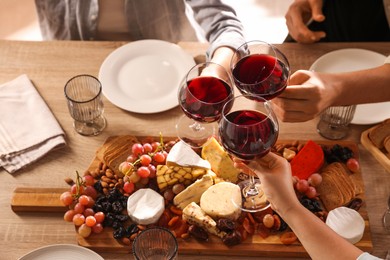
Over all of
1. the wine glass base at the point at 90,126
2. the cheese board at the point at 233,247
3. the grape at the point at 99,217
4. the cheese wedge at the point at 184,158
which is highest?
the cheese wedge at the point at 184,158

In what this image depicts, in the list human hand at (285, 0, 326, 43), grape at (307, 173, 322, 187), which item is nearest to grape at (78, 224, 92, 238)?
grape at (307, 173, 322, 187)

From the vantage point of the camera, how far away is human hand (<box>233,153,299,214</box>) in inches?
51.5

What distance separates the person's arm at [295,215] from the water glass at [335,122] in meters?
0.36

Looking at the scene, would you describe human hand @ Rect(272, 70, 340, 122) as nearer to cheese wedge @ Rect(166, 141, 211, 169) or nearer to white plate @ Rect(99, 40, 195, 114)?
cheese wedge @ Rect(166, 141, 211, 169)

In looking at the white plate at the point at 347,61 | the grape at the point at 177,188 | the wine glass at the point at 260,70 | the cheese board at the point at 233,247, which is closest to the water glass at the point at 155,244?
the cheese board at the point at 233,247

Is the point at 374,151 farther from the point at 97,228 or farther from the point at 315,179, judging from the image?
the point at 97,228

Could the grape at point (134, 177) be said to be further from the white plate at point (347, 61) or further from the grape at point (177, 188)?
the white plate at point (347, 61)

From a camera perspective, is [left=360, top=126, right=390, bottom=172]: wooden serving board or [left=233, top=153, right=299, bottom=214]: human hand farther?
[left=360, top=126, right=390, bottom=172]: wooden serving board

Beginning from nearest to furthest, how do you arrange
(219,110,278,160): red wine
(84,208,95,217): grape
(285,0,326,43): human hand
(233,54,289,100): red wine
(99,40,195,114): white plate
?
(219,110,278,160): red wine
(233,54,289,100): red wine
(84,208,95,217): grape
(99,40,195,114): white plate
(285,0,326,43): human hand

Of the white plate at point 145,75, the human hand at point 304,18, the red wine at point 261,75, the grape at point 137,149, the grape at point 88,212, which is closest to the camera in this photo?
the red wine at point 261,75

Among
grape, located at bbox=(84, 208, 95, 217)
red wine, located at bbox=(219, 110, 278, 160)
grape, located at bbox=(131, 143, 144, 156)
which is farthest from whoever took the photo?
grape, located at bbox=(131, 143, 144, 156)

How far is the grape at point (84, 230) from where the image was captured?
141cm

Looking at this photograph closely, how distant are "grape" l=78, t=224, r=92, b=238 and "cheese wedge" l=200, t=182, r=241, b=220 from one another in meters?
0.30

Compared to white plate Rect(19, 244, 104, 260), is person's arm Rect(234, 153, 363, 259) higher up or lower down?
higher up
